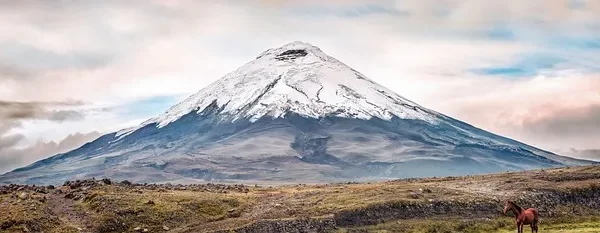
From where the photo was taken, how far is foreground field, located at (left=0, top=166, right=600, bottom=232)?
5378 centimetres

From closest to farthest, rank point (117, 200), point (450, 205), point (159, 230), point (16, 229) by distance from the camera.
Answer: point (16, 229), point (159, 230), point (117, 200), point (450, 205)

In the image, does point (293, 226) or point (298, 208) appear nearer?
point (293, 226)

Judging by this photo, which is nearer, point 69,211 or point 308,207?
point 69,211

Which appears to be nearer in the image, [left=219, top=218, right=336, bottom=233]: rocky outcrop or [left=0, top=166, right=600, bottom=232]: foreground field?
[left=219, top=218, right=336, bottom=233]: rocky outcrop

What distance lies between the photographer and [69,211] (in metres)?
56.6

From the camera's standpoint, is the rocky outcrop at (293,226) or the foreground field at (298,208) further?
the foreground field at (298,208)

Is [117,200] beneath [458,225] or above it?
above

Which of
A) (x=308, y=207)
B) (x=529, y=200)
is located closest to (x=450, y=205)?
(x=529, y=200)

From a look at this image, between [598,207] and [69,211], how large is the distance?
1837 inches

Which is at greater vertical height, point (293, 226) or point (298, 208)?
point (298, 208)

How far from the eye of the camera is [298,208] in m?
60.1

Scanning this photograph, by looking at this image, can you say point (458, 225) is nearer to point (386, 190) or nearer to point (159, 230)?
point (386, 190)

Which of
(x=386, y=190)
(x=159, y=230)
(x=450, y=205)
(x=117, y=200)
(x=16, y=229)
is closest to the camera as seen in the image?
(x=16, y=229)

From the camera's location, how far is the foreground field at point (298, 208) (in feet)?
176
